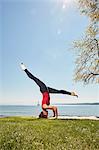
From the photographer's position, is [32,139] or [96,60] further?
[96,60]

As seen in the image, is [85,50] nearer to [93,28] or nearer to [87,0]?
[93,28]

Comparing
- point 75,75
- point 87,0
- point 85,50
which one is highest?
point 87,0

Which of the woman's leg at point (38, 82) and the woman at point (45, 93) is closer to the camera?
the woman at point (45, 93)

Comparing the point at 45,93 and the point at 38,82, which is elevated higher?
the point at 38,82

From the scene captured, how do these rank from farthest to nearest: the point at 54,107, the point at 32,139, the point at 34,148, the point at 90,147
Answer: the point at 54,107 < the point at 32,139 < the point at 90,147 < the point at 34,148

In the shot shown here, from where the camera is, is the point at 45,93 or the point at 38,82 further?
the point at 38,82

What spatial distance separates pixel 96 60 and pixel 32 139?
23.4 meters

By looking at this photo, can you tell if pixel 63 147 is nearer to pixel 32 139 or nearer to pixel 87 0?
pixel 32 139

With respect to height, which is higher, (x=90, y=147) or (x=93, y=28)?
(x=93, y=28)

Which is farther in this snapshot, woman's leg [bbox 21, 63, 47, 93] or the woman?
woman's leg [bbox 21, 63, 47, 93]

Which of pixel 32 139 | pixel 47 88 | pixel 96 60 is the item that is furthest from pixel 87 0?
pixel 32 139

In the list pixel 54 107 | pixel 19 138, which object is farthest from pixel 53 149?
pixel 54 107

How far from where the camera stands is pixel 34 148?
1036 centimetres

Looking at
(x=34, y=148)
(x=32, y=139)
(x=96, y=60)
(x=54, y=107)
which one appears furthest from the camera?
(x=96, y=60)
